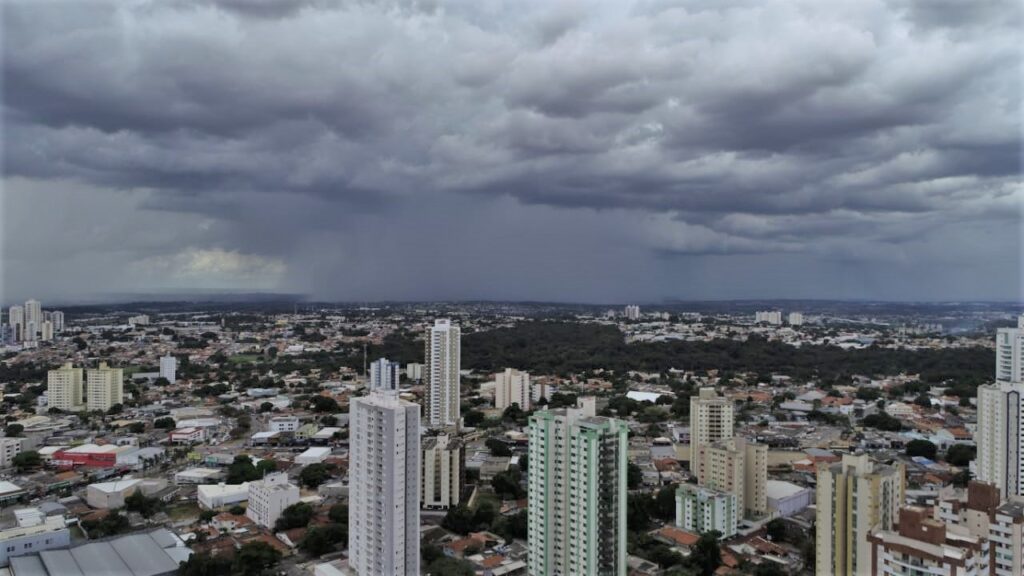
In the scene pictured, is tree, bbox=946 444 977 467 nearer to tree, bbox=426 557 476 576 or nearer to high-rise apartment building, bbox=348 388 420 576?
tree, bbox=426 557 476 576

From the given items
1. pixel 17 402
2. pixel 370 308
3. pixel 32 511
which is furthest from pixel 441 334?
pixel 370 308

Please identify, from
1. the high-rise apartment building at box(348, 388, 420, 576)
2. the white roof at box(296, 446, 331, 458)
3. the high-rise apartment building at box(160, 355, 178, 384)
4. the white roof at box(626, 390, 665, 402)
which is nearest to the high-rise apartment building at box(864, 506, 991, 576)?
the high-rise apartment building at box(348, 388, 420, 576)

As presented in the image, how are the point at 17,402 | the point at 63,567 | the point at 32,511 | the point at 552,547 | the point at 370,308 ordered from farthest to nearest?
1. the point at 370,308
2. the point at 17,402
3. the point at 32,511
4. the point at 63,567
5. the point at 552,547

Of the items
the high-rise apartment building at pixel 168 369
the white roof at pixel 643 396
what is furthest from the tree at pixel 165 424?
the white roof at pixel 643 396

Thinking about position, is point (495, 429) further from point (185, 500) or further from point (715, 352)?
point (715, 352)

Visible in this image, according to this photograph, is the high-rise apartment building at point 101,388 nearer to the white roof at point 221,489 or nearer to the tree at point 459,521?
the white roof at point 221,489

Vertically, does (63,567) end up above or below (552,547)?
below

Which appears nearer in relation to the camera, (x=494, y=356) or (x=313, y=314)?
(x=494, y=356)
